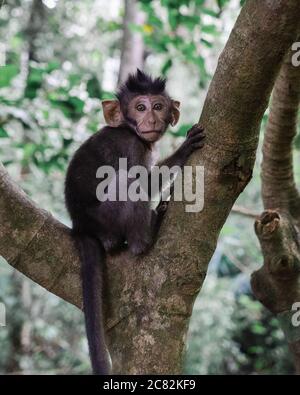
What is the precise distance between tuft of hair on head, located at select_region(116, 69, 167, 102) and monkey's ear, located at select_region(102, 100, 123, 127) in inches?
3.1

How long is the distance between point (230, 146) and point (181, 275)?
56 cm

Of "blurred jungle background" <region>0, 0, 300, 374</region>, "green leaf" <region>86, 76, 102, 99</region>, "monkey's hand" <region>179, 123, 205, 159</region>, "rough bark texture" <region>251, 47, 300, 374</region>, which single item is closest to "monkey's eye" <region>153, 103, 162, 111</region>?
"green leaf" <region>86, 76, 102, 99</region>

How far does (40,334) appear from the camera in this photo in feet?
28.4

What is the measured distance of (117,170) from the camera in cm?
326

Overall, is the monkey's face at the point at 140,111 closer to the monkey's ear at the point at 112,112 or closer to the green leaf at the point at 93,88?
the monkey's ear at the point at 112,112

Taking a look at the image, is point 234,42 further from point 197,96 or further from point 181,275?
point 197,96

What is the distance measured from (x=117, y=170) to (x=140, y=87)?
2.39 feet

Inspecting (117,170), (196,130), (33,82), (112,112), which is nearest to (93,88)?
(112,112)

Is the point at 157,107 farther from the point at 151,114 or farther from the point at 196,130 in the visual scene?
the point at 196,130

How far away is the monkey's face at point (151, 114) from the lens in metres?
3.51

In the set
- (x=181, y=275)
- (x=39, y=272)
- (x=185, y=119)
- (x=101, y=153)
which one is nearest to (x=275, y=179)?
(x=101, y=153)

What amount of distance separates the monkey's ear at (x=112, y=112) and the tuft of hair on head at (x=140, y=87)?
0.26 feet

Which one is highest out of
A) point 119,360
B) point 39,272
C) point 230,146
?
point 230,146

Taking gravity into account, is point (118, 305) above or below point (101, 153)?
below
